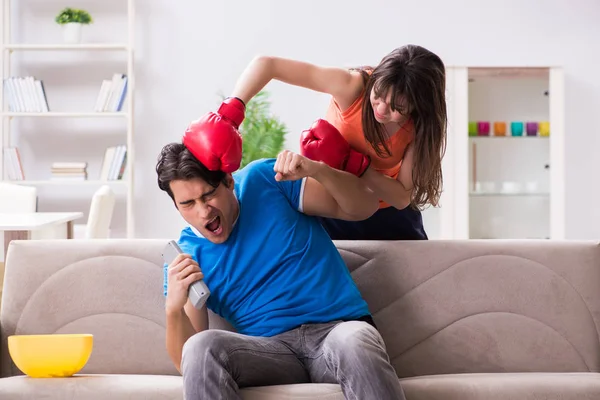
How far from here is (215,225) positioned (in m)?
2.05

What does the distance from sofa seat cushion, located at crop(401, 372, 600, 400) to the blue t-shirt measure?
9.9 inches

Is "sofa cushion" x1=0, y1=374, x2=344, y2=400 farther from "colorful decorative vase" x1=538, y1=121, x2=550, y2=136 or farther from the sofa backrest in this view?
"colorful decorative vase" x1=538, y1=121, x2=550, y2=136

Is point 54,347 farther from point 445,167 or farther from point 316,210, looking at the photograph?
point 445,167

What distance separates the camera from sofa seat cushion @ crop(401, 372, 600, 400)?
2.00 meters

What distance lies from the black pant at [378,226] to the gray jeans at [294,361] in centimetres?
57

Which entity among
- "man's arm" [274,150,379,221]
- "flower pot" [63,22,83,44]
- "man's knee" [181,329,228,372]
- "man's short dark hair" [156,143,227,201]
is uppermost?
"flower pot" [63,22,83,44]

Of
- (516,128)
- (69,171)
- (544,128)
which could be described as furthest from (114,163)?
(544,128)

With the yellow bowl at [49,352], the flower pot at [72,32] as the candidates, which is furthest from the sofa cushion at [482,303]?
the flower pot at [72,32]

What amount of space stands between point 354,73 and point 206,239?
0.64 meters

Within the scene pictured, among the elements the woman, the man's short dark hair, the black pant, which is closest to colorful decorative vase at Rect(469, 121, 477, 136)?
the black pant

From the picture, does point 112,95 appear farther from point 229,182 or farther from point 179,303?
point 179,303

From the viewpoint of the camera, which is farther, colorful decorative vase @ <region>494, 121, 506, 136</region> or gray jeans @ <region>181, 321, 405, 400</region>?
colorful decorative vase @ <region>494, 121, 506, 136</region>

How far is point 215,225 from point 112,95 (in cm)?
373

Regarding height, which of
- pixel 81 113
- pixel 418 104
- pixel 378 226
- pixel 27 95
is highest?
A: pixel 27 95
